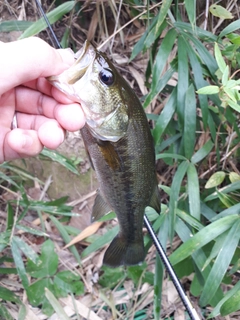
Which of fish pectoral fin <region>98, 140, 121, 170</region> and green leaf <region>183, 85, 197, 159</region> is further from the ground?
fish pectoral fin <region>98, 140, 121, 170</region>

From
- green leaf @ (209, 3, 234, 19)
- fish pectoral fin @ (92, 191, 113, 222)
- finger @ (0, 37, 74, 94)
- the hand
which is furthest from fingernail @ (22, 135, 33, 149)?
green leaf @ (209, 3, 234, 19)

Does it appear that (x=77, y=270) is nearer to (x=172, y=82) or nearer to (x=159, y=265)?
(x=159, y=265)

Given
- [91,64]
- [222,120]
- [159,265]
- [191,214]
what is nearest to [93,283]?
[159,265]

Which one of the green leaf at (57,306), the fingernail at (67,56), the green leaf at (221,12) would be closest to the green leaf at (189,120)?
the green leaf at (221,12)

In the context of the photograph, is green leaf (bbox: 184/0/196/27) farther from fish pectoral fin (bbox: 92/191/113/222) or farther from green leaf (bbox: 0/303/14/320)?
green leaf (bbox: 0/303/14/320)

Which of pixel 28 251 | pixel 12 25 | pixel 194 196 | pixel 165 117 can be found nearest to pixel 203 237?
pixel 194 196

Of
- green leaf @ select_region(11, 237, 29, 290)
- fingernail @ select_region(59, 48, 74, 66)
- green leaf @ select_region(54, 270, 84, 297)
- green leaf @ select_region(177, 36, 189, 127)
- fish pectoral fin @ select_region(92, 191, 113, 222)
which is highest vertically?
fingernail @ select_region(59, 48, 74, 66)

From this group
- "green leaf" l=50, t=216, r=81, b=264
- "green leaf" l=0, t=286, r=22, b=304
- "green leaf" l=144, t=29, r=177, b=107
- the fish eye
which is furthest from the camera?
"green leaf" l=50, t=216, r=81, b=264

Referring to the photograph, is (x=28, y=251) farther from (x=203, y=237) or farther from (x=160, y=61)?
(x=160, y=61)
